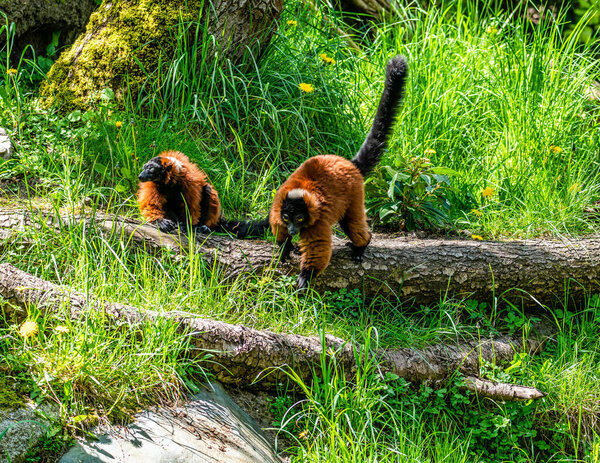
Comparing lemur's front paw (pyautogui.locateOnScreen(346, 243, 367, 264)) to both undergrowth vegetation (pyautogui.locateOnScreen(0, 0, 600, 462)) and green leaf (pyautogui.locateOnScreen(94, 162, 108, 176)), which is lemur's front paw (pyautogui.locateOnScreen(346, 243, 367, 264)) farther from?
green leaf (pyautogui.locateOnScreen(94, 162, 108, 176))

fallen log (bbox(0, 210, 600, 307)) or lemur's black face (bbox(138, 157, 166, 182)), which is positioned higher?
lemur's black face (bbox(138, 157, 166, 182))

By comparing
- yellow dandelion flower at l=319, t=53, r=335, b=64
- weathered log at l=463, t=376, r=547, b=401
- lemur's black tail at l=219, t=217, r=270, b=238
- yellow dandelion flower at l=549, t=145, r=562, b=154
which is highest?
yellow dandelion flower at l=319, t=53, r=335, b=64

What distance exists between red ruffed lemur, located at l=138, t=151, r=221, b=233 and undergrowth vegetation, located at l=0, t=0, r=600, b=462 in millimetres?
266

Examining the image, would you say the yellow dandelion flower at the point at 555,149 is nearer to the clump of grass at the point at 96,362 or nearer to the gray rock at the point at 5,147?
the clump of grass at the point at 96,362

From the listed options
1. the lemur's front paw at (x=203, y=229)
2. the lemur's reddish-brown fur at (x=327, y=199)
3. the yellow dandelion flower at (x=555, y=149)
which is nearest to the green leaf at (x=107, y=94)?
the lemur's front paw at (x=203, y=229)

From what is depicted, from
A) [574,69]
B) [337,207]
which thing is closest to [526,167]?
[574,69]

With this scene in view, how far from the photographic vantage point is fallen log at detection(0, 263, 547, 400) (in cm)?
301

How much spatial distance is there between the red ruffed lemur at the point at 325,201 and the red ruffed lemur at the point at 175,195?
0.29 m

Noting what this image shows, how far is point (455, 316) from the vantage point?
434cm

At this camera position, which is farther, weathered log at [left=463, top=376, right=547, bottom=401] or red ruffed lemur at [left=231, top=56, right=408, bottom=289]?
red ruffed lemur at [left=231, top=56, right=408, bottom=289]

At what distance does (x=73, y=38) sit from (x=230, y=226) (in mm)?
2863

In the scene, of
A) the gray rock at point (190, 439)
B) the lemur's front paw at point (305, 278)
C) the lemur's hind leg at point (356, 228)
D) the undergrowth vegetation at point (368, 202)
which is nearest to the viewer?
the gray rock at point (190, 439)

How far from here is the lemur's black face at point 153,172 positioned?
13.3ft

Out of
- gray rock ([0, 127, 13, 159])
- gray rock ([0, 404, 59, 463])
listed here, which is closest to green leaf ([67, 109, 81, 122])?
gray rock ([0, 127, 13, 159])
